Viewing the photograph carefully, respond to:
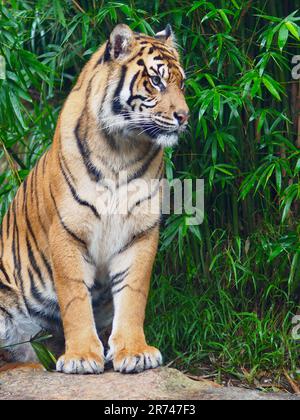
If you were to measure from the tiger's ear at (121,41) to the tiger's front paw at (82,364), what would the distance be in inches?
53.4

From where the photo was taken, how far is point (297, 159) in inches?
217

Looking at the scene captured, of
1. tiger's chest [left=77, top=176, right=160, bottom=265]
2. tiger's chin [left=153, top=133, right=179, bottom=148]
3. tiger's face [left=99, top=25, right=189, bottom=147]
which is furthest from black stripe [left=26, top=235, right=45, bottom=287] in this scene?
tiger's chin [left=153, top=133, right=179, bottom=148]

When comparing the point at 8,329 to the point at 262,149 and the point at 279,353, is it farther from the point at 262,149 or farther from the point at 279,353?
the point at 262,149

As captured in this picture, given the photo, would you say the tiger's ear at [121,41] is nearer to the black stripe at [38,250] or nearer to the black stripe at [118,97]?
the black stripe at [118,97]

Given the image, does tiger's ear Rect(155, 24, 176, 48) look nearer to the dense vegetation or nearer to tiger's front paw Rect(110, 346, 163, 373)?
the dense vegetation

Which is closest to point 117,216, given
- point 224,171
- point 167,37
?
point 224,171

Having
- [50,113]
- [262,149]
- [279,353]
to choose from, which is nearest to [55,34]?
[50,113]

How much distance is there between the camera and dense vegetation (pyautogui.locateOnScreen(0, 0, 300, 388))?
17.3 ft

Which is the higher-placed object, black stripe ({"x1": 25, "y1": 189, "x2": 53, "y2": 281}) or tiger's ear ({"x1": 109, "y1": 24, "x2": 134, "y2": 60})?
tiger's ear ({"x1": 109, "y1": 24, "x2": 134, "y2": 60})

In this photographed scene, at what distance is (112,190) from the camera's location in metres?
4.71

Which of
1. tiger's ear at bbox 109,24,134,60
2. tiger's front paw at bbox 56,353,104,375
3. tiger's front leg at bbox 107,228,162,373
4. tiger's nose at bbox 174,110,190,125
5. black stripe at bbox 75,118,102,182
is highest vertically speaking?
tiger's ear at bbox 109,24,134,60

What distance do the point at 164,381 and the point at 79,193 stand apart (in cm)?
92

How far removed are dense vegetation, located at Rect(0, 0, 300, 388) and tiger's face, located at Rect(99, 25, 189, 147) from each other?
45 cm
